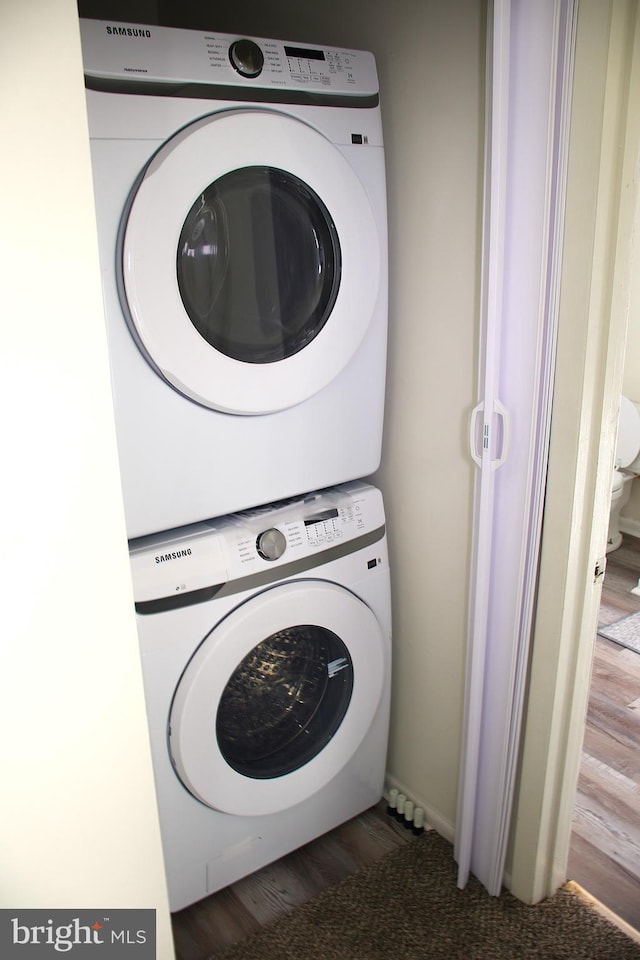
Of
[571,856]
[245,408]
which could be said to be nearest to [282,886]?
[571,856]

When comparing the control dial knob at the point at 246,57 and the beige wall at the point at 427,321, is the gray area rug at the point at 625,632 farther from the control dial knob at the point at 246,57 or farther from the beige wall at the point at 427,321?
the control dial knob at the point at 246,57

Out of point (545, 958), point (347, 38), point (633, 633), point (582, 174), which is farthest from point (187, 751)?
point (633, 633)

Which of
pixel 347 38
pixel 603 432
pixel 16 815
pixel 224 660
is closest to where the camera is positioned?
pixel 16 815

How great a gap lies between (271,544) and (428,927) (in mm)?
867

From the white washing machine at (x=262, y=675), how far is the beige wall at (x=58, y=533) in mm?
405

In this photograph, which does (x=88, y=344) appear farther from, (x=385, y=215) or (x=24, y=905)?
(x=385, y=215)

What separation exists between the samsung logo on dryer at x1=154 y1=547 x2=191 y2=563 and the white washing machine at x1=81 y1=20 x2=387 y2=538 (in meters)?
0.05

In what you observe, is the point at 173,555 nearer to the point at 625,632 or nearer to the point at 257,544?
the point at 257,544

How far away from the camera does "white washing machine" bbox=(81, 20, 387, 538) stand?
46.2 inches

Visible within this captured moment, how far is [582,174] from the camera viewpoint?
3.88 feet

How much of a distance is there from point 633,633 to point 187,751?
1.78 m

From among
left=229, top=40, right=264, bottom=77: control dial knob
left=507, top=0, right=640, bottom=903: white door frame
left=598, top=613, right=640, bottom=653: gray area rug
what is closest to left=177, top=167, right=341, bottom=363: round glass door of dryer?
left=229, top=40, right=264, bottom=77: control dial knob

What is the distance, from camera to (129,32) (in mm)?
1150

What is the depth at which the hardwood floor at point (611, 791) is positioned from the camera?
1.67 m
